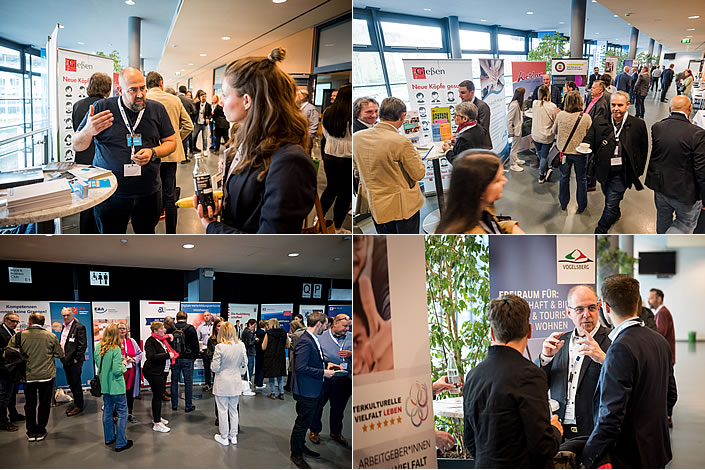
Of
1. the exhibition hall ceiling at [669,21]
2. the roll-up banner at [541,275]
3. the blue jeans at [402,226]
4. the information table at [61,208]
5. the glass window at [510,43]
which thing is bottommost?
the roll-up banner at [541,275]

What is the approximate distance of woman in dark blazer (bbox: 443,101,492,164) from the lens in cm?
351

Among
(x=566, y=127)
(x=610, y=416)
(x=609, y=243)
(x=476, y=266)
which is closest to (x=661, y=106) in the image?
(x=566, y=127)

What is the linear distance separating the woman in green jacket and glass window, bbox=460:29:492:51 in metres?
2.69

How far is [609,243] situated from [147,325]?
2.91 meters

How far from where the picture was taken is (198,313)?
3.77 metres

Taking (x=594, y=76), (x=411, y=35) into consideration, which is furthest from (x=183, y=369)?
(x=594, y=76)

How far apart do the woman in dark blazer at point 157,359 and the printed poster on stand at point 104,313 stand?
20cm

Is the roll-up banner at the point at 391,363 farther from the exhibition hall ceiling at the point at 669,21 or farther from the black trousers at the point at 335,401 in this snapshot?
the exhibition hall ceiling at the point at 669,21

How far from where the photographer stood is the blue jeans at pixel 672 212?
12.0 ft

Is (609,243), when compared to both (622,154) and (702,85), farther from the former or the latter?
(702,85)

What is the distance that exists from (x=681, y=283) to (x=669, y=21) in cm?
160

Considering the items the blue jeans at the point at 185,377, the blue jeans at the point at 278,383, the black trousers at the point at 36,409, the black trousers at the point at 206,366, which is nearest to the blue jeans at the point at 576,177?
the blue jeans at the point at 278,383

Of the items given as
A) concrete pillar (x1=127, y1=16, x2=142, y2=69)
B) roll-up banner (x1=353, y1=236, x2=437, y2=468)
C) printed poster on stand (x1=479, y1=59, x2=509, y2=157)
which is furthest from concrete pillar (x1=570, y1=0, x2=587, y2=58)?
concrete pillar (x1=127, y1=16, x2=142, y2=69)

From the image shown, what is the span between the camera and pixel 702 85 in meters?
3.63
